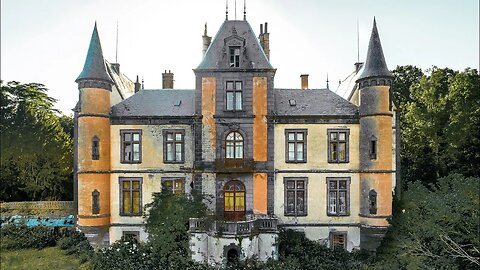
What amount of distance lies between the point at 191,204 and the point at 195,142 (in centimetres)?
350

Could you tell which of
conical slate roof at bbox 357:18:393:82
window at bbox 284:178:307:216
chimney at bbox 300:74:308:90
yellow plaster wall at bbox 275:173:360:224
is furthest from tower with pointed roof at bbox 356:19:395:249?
chimney at bbox 300:74:308:90

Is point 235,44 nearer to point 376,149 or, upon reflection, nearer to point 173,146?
point 173,146

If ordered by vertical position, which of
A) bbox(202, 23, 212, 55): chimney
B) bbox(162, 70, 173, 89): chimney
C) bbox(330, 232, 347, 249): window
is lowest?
bbox(330, 232, 347, 249): window

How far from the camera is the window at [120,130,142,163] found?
21156 mm

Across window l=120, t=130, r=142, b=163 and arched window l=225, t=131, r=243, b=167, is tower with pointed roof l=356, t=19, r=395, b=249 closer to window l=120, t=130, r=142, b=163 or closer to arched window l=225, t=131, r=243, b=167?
arched window l=225, t=131, r=243, b=167

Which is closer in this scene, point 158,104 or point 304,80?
point 158,104

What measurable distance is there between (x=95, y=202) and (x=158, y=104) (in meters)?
6.66

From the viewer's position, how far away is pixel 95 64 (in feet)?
67.7

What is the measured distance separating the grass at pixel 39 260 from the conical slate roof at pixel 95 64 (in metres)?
10.0

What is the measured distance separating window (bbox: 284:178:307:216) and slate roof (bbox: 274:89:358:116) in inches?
155

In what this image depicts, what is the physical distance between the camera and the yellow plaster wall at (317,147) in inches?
828

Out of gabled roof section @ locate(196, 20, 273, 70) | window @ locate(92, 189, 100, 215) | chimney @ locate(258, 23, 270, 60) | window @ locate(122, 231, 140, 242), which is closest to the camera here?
window @ locate(92, 189, 100, 215)

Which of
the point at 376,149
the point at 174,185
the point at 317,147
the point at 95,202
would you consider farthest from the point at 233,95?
the point at 95,202

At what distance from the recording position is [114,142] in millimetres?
21156
